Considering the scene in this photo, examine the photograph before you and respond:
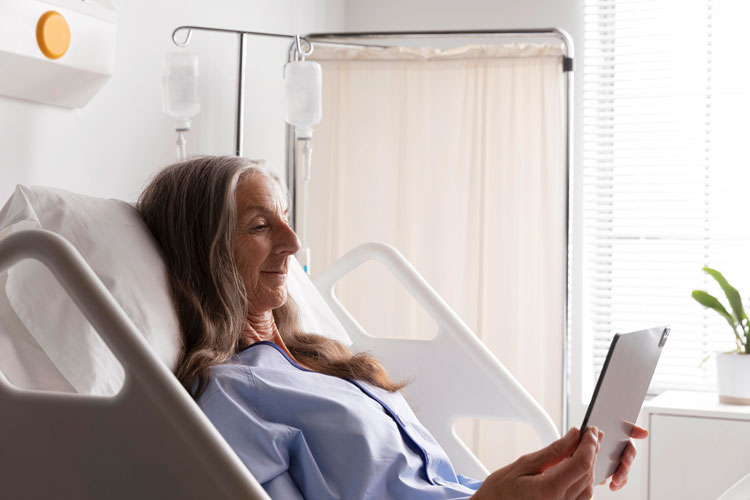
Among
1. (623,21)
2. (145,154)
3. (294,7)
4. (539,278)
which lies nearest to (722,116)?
(623,21)

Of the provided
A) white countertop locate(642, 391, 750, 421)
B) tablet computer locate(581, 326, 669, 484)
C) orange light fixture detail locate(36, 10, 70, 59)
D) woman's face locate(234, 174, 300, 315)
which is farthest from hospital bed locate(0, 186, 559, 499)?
white countertop locate(642, 391, 750, 421)

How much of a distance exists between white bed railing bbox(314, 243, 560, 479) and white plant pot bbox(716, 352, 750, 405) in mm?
1024

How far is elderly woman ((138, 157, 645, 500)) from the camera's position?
1210 mm

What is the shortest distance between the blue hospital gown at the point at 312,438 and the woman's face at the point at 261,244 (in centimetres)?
15

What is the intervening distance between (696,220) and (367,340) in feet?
4.96

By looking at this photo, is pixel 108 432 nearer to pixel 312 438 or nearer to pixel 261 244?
pixel 312 438

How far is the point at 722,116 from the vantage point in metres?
2.86

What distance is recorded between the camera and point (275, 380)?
1337mm

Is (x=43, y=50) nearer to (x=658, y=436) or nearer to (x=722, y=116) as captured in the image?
(x=658, y=436)

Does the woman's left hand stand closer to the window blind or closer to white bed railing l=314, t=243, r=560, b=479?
white bed railing l=314, t=243, r=560, b=479

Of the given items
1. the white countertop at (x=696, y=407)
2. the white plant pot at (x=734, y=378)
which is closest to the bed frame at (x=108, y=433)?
the white countertop at (x=696, y=407)

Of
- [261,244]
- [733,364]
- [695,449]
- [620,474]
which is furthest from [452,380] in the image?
[733,364]

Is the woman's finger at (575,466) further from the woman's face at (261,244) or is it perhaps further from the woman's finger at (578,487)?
the woman's face at (261,244)

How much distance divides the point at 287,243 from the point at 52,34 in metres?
0.56
